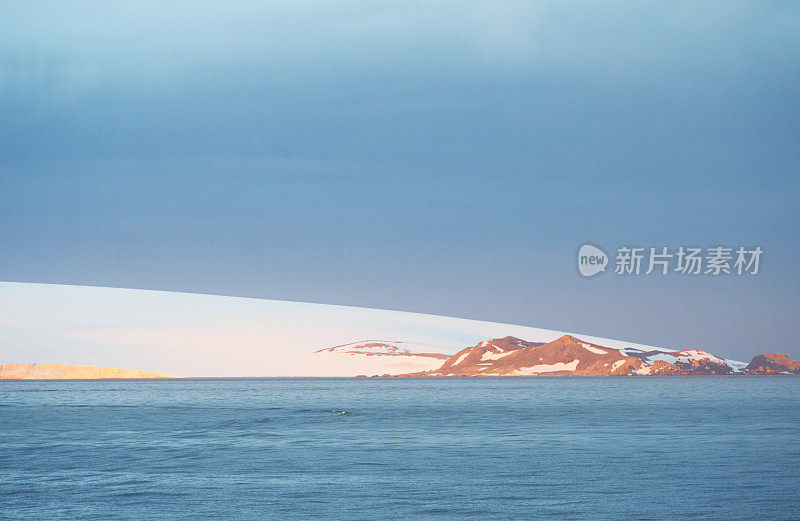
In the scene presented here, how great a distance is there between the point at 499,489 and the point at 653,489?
6.04m

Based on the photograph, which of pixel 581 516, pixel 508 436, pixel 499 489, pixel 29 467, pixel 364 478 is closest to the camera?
pixel 581 516

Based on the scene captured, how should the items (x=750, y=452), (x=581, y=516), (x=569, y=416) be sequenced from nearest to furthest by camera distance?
(x=581, y=516) → (x=750, y=452) → (x=569, y=416)

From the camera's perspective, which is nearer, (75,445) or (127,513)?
(127,513)

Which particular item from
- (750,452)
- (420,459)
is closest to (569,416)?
(750,452)

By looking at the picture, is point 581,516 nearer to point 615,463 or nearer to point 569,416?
point 615,463

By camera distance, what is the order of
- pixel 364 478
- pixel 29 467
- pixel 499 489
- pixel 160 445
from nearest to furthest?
1. pixel 499 489
2. pixel 364 478
3. pixel 29 467
4. pixel 160 445

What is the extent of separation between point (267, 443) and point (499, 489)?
26353 mm

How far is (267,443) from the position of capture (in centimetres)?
5819

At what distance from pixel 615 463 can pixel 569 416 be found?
46.9m

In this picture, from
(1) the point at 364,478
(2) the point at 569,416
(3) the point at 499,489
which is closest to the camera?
(3) the point at 499,489

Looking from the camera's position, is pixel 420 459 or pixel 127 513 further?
pixel 420 459

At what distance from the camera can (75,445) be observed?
56.4m

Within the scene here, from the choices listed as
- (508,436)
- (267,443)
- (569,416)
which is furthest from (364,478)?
(569,416)

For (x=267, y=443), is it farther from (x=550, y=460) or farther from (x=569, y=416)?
(x=569, y=416)
